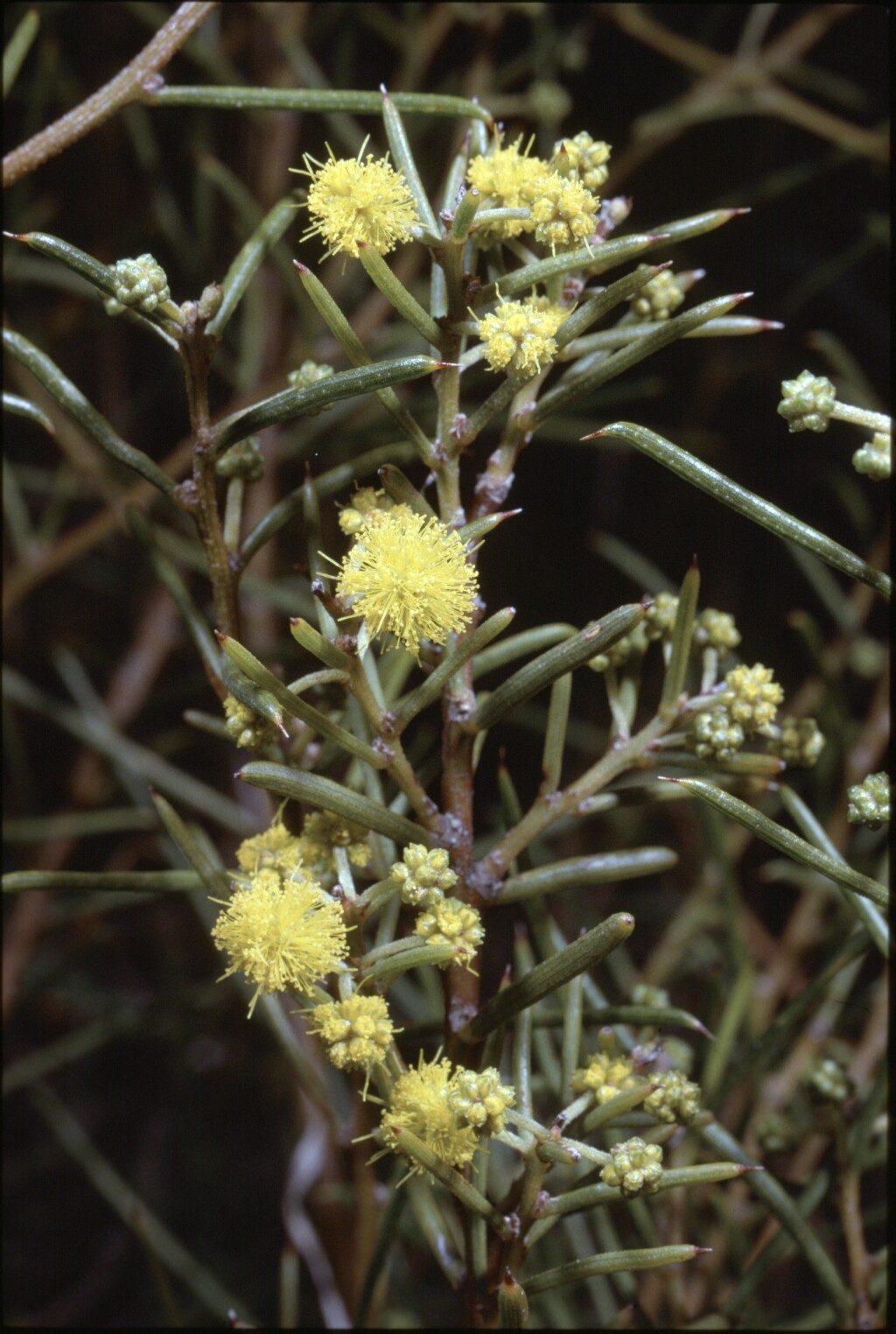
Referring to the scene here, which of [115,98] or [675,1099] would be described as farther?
[115,98]

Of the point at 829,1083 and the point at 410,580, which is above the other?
the point at 410,580

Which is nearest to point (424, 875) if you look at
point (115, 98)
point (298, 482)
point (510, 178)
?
point (510, 178)

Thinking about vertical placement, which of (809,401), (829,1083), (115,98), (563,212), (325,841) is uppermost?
(115,98)

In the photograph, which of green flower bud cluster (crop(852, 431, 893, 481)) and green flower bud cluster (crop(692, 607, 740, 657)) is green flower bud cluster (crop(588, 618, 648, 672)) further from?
green flower bud cluster (crop(852, 431, 893, 481))

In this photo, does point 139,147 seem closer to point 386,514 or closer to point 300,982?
point 386,514

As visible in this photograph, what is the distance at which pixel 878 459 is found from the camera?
56cm

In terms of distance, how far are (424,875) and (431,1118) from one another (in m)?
0.12

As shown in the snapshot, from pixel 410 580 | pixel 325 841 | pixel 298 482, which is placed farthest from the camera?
pixel 298 482

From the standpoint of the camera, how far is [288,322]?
57.4 inches

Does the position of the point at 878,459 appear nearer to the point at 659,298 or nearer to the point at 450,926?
the point at 659,298

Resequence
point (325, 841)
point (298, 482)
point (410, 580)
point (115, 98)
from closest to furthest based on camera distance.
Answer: point (410, 580)
point (325, 841)
point (115, 98)
point (298, 482)

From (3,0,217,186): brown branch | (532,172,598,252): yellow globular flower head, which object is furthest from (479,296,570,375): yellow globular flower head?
(3,0,217,186): brown branch

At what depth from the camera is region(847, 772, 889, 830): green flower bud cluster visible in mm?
583

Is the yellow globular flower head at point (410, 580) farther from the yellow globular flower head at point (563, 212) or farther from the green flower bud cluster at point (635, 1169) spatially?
the green flower bud cluster at point (635, 1169)
